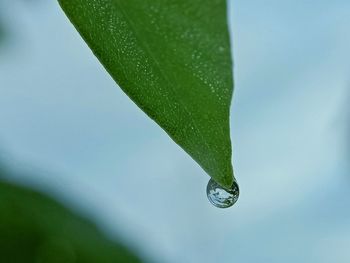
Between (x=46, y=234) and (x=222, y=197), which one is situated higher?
(x=222, y=197)

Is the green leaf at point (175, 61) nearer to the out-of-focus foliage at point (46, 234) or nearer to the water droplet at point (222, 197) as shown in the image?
the water droplet at point (222, 197)

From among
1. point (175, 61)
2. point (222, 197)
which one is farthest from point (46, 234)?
point (175, 61)

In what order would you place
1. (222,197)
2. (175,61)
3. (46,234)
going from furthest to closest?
(46,234), (222,197), (175,61)

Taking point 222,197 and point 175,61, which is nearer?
point 175,61

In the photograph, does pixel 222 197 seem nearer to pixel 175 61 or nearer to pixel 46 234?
pixel 175 61

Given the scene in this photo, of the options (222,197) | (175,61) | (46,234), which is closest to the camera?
(175,61)

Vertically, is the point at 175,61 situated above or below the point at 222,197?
above

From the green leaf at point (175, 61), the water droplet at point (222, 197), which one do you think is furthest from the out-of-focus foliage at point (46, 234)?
the green leaf at point (175, 61)

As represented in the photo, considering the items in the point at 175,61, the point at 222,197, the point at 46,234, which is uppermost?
the point at 175,61
